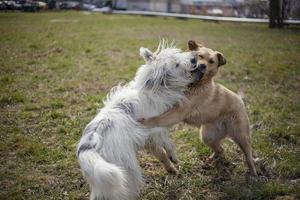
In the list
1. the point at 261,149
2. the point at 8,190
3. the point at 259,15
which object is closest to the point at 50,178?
the point at 8,190

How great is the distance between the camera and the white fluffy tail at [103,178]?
2.89 meters

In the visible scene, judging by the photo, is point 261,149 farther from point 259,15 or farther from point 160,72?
point 259,15

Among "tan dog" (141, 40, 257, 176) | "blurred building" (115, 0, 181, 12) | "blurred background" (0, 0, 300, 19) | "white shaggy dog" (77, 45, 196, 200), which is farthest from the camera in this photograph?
"blurred building" (115, 0, 181, 12)

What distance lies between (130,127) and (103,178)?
0.80 m

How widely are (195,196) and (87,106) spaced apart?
3.17 meters

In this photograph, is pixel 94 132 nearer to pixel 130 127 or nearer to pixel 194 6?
pixel 130 127

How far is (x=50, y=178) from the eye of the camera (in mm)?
4316

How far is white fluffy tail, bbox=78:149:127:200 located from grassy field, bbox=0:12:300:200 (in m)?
1.01

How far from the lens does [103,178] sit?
289cm

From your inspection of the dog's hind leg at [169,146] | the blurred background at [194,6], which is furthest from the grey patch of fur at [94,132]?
the blurred background at [194,6]

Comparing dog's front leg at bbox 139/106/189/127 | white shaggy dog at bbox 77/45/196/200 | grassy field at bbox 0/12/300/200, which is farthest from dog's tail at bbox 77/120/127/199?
grassy field at bbox 0/12/300/200

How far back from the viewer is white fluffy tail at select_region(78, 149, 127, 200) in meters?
2.89

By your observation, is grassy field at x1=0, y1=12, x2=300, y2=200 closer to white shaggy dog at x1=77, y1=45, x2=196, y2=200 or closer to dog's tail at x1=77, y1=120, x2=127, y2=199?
white shaggy dog at x1=77, y1=45, x2=196, y2=200

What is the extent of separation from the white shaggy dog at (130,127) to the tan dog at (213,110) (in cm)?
19
